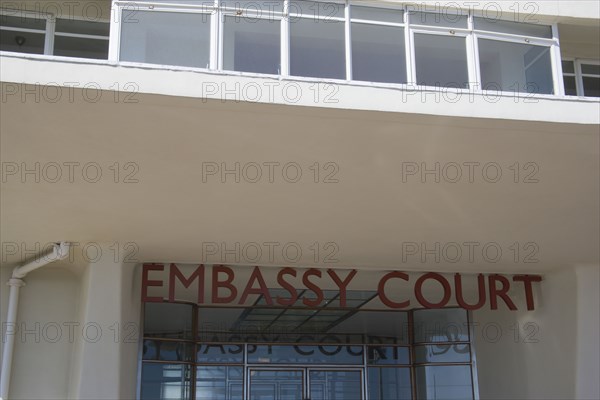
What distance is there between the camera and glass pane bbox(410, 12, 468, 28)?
9.19m

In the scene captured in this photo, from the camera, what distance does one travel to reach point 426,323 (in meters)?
16.3

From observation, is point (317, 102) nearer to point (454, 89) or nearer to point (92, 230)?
point (454, 89)

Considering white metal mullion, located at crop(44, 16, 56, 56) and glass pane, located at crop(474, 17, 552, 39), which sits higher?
white metal mullion, located at crop(44, 16, 56, 56)

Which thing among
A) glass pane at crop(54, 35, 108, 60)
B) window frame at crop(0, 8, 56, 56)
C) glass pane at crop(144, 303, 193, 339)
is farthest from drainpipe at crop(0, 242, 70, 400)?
window frame at crop(0, 8, 56, 56)

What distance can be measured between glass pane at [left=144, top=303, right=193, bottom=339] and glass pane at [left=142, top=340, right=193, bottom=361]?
14 cm

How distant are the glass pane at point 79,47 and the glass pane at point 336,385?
29.3 feet

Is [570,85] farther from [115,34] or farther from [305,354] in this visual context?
[305,354]

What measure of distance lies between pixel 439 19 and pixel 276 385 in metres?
9.87

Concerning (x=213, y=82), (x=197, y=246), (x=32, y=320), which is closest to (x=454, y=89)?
(x=213, y=82)

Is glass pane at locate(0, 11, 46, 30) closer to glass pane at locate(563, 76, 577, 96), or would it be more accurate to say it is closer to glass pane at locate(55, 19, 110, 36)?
Result: glass pane at locate(55, 19, 110, 36)

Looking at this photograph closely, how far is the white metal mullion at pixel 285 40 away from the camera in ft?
27.5

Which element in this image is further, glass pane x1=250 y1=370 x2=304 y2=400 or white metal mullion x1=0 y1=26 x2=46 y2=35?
glass pane x1=250 y1=370 x2=304 y2=400

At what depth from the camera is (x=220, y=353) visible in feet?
52.2

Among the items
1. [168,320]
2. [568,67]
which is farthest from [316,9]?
[168,320]
